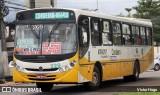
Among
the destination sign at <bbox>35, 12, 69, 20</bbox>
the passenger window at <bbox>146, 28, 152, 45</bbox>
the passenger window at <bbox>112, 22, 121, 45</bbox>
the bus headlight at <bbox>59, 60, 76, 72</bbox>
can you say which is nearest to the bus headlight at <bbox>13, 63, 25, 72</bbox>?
the bus headlight at <bbox>59, 60, 76, 72</bbox>

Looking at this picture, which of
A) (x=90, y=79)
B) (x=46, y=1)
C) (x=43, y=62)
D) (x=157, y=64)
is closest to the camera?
(x=43, y=62)

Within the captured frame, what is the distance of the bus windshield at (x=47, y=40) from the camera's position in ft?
48.6

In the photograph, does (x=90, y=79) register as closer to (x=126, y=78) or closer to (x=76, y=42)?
(x=76, y=42)

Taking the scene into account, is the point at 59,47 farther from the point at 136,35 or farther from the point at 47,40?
the point at 136,35

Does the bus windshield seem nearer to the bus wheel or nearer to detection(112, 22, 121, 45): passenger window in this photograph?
the bus wheel

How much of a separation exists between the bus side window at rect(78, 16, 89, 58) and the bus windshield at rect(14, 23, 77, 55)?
0.33m

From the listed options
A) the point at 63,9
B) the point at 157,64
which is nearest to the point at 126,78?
the point at 63,9

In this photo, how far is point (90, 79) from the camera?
A: 15781 millimetres

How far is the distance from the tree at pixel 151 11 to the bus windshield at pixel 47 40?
4678 centimetres

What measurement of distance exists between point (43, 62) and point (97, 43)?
2.81 m

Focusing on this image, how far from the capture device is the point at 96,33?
54.4 feet

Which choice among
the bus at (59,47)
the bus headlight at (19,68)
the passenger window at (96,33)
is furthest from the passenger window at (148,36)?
the bus headlight at (19,68)

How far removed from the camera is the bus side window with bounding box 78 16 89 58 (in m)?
15.2

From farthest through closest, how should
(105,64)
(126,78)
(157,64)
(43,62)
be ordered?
1. (157,64)
2. (126,78)
3. (105,64)
4. (43,62)
